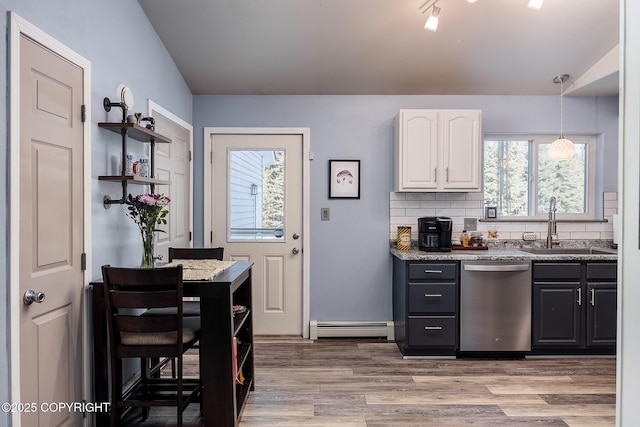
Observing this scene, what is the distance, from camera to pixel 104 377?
2.29m

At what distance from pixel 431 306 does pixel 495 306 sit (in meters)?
0.52

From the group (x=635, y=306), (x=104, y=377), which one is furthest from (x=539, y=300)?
(x=104, y=377)

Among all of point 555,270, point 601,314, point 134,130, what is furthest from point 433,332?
point 134,130

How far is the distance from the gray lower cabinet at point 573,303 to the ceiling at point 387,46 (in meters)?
1.63

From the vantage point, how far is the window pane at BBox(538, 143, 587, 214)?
13.5 ft

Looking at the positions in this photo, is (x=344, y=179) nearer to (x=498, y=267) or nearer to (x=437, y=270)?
(x=437, y=270)

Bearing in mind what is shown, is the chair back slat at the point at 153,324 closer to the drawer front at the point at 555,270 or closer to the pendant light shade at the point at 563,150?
the drawer front at the point at 555,270

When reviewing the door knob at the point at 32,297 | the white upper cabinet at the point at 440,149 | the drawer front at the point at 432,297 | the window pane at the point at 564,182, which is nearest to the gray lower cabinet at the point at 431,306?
the drawer front at the point at 432,297

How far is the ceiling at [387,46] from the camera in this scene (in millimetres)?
3055

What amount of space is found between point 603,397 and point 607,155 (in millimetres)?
2274

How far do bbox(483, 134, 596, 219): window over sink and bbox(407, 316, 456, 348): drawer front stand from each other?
1.29m

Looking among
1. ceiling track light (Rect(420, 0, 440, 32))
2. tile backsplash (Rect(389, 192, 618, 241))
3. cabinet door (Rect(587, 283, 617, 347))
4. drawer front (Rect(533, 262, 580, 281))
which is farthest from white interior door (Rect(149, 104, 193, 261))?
cabinet door (Rect(587, 283, 617, 347))

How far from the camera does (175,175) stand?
3.60 metres

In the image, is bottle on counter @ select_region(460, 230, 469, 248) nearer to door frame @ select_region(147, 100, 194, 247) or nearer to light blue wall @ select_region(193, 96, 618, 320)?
light blue wall @ select_region(193, 96, 618, 320)
